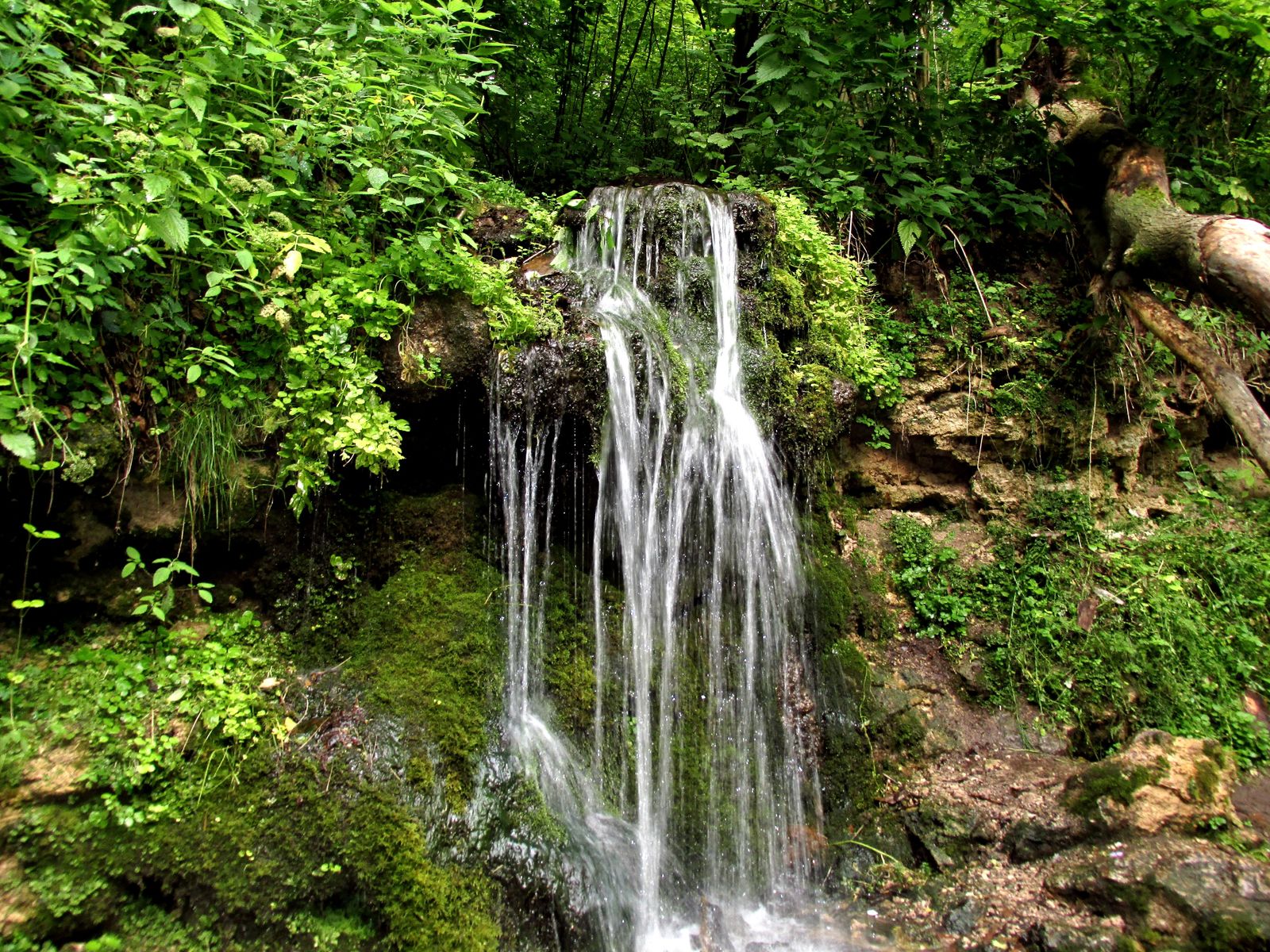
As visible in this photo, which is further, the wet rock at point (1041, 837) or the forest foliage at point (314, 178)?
the wet rock at point (1041, 837)

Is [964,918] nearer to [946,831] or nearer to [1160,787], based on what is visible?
[946,831]

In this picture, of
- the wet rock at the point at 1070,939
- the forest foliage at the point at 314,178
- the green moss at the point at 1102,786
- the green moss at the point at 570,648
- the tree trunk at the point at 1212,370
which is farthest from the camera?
the tree trunk at the point at 1212,370

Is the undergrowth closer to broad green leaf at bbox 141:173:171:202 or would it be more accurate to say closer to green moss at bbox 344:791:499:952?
green moss at bbox 344:791:499:952

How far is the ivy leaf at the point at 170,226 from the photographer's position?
9.37ft

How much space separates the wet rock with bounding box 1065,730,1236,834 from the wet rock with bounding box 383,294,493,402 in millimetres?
4141

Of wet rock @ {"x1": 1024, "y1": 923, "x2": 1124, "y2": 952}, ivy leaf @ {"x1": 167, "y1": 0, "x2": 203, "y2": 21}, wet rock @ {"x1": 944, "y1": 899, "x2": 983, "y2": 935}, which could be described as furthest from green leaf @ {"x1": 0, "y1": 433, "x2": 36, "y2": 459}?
wet rock @ {"x1": 1024, "y1": 923, "x2": 1124, "y2": 952}

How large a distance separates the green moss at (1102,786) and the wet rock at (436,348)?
4123 mm

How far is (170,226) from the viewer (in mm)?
2871

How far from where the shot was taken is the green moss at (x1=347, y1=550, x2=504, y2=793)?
3475 mm

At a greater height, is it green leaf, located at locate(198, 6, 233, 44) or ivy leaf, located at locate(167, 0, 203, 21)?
green leaf, located at locate(198, 6, 233, 44)

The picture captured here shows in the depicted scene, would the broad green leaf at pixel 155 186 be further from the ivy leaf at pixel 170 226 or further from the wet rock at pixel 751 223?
the wet rock at pixel 751 223

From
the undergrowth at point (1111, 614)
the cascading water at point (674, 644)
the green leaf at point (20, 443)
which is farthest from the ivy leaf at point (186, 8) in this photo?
the undergrowth at point (1111, 614)

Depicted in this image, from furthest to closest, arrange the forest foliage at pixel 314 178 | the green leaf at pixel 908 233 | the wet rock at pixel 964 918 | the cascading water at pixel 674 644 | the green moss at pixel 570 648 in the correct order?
the green leaf at pixel 908 233, the green moss at pixel 570 648, the cascading water at pixel 674 644, the wet rock at pixel 964 918, the forest foliage at pixel 314 178

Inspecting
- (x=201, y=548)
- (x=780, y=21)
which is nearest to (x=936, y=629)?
(x=201, y=548)
